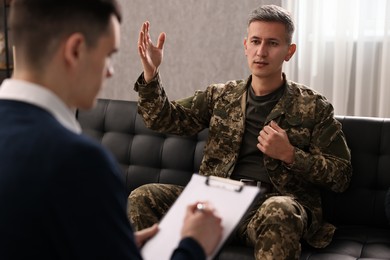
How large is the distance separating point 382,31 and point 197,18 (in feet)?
3.30

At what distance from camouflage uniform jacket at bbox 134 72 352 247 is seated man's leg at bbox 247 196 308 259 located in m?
0.18

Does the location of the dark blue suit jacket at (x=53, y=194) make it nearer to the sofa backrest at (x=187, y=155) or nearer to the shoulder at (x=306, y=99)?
the shoulder at (x=306, y=99)

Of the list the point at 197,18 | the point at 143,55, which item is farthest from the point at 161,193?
the point at 197,18

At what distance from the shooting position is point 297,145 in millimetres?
2518

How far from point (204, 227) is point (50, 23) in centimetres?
55

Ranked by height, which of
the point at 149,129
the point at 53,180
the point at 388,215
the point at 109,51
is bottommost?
the point at 388,215

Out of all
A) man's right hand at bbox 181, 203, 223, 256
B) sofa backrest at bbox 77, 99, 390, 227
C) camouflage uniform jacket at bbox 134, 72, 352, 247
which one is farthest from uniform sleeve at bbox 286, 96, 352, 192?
man's right hand at bbox 181, 203, 223, 256

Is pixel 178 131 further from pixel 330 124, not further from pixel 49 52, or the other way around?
pixel 49 52

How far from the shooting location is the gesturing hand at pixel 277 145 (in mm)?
2412

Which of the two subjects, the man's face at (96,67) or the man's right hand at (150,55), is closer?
the man's face at (96,67)

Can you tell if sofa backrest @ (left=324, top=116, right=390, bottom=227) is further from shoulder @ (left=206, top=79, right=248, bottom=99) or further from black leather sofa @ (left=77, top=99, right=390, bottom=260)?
shoulder @ (left=206, top=79, right=248, bottom=99)

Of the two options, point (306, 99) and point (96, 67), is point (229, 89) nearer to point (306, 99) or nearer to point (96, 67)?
point (306, 99)

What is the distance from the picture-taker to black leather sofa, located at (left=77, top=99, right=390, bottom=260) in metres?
2.41

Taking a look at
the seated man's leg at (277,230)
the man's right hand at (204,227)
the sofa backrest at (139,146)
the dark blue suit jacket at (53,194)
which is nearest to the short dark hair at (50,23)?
the dark blue suit jacket at (53,194)
